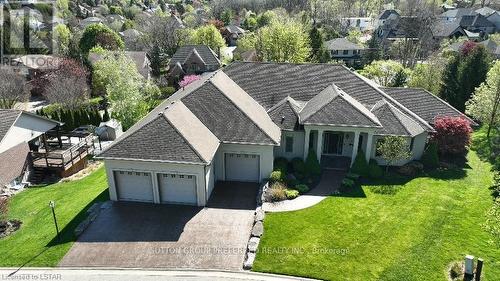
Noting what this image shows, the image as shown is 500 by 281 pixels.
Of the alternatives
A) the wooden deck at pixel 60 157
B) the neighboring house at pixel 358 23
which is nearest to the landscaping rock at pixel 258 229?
the wooden deck at pixel 60 157

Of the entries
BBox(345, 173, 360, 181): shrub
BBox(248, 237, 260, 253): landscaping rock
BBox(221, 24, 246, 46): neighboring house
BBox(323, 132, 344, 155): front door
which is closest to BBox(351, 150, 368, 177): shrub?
BBox(345, 173, 360, 181): shrub

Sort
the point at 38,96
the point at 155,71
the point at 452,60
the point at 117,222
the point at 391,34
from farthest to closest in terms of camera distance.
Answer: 1. the point at 391,34
2. the point at 155,71
3. the point at 38,96
4. the point at 452,60
5. the point at 117,222

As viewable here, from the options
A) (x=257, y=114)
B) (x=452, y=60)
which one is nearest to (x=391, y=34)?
(x=452, y=60)

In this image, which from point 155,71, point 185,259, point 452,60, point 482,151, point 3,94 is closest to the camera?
point 185,259

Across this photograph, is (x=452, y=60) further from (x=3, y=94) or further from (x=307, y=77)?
(x=3, y=94)

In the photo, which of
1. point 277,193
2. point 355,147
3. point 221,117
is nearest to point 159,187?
point 221,117
